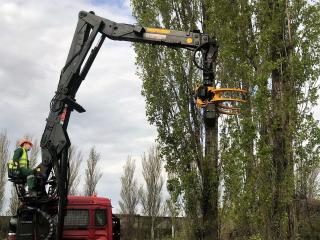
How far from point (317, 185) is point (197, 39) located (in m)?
11.2

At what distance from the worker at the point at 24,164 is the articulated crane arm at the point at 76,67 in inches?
9.6

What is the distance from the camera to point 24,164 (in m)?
9.68

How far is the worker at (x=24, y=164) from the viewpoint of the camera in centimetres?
955

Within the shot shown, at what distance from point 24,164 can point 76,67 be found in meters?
2.34

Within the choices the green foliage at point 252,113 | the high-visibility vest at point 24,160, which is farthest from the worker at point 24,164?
the green foliage at point 252,113

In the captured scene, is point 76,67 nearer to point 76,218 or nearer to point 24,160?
point 24,160

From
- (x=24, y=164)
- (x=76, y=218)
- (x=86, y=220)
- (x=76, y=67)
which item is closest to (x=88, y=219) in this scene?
(x=86, y=220)

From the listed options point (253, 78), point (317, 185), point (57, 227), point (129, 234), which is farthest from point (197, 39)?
point (129, 234)

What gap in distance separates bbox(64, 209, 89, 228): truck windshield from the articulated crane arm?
37.5 inches

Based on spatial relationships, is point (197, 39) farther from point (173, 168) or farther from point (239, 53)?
point (173, 168)

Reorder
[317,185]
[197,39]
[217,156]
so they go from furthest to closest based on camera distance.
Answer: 1. [317,185]
2. [217,156]
3. [197,39]

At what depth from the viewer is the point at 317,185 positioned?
63.1 feet

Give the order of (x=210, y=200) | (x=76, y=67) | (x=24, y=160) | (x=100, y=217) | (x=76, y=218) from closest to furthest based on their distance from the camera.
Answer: (x=24, y=160) < (x=76, y=67) < (x=76, y=218) < (x=100, y=217) < (x=210, y=200)

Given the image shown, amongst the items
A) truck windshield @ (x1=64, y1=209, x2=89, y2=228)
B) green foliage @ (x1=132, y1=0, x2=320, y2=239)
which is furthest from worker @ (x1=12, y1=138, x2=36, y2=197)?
green foliage @ (x1=132, y1=0, x2=320, y2=239)
